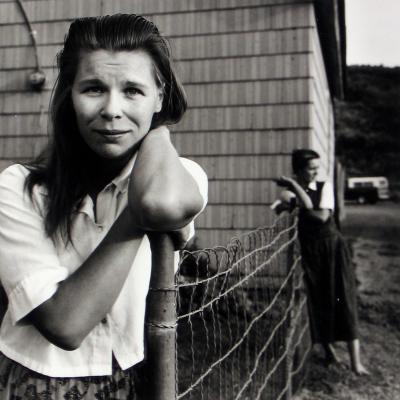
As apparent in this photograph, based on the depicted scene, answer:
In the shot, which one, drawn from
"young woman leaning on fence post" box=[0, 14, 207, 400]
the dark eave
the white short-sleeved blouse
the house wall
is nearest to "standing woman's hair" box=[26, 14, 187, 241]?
"young woman leaning on fence post" box=[0, 14, 207, 400]

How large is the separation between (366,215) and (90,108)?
18.3m

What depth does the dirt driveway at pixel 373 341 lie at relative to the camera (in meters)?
4.23

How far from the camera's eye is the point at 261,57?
20.6 feet

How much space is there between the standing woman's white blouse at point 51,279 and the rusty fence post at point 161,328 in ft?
0.24

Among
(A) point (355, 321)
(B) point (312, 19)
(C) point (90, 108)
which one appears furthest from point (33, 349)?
(B) point (312, 19)

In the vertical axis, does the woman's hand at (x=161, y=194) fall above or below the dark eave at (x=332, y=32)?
below

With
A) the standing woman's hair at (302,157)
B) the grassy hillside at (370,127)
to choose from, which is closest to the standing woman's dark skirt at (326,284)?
the standing woman's hair at (302,157)

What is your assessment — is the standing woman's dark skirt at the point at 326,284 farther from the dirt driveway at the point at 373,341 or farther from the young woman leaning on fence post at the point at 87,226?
the young woman leaning on fence post at the point at 87,226

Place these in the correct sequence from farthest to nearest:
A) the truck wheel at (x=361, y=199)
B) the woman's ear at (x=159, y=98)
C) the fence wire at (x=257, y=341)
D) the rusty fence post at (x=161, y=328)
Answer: the truck wheel at (x=361, y=199) < the fence wire at (x=257, y=341) < the woman's ear at (x=159, y=98) < the rusty fence post at (x=161, y=328)

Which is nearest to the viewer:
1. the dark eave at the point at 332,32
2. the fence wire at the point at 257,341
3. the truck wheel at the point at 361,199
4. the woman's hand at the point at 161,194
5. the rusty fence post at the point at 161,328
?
the woman's hand at the point at 161,194

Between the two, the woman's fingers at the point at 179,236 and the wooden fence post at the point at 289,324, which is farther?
the wooden fence post at the point at 289,324

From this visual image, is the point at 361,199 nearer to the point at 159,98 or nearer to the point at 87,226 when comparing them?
the point at 159,98

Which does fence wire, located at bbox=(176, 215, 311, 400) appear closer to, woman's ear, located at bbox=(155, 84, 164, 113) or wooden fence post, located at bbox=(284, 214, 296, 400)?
wooden fence post, located at bbox=(284, 214, 296, 400)

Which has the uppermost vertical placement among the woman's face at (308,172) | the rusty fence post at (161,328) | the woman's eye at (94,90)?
the woman's face at (308,172)
